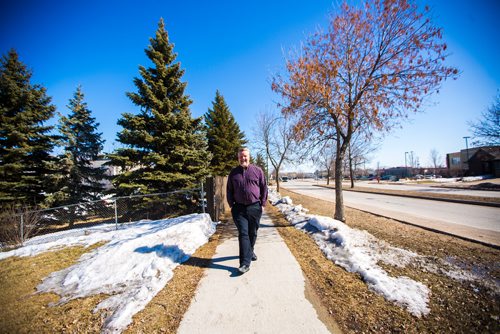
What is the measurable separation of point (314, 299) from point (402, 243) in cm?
333

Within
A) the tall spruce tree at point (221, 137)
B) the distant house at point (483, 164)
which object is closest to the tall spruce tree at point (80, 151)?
the tall spruce tree at point (221, 137)

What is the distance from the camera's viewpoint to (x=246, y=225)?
340 cm

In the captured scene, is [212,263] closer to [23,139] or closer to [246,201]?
[246,201]

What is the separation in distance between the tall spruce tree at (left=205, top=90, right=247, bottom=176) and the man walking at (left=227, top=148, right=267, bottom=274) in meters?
14.0

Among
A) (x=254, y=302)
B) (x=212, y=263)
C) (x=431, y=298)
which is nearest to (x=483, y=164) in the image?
(x=431, y=298)

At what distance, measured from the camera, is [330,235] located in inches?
187

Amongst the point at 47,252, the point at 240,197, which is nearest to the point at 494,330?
the point at 240,197

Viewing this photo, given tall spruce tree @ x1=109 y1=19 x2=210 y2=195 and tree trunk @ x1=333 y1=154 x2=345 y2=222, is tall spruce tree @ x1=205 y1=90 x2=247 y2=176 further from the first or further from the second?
tree trunk @ x1=333 y1=154 x2=345 y2=222

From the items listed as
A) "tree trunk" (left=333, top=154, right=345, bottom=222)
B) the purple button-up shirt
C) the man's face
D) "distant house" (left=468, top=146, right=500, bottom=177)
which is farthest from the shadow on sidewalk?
"distant house" (left=468, top=146, right=500, bottom=177)

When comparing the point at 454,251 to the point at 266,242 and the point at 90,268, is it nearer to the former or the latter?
the point at 266,242

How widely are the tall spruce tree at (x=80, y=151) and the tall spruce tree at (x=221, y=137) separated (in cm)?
869

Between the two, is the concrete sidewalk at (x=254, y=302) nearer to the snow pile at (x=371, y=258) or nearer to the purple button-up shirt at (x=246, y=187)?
the snow pile at (x=371, y=258)

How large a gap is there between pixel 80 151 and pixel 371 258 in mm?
18995

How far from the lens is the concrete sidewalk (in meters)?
2.05
